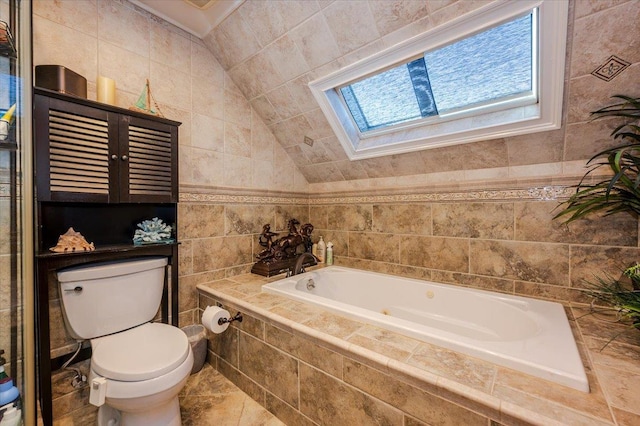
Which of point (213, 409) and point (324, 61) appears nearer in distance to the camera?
point (213, 409)

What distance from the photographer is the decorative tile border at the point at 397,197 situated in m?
1.70

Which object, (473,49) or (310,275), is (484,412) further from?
(473,49)

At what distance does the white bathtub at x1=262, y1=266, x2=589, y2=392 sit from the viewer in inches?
39.5

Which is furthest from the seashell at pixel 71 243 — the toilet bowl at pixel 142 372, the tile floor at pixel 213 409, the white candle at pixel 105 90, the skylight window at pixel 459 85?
the skylight window at pixel 459 85

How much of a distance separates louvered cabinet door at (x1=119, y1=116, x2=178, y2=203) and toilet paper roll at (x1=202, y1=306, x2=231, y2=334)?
0.73m

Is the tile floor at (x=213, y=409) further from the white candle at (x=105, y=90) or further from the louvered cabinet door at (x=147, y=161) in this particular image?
the white candle at (x=105, y=90)

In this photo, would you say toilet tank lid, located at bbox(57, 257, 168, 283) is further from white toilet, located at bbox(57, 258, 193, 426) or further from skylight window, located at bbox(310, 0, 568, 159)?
skylight window, located at bbox(310, 0, 568, 159)

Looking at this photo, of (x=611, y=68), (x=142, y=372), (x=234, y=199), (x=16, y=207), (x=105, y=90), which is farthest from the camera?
(x=234, y=199)

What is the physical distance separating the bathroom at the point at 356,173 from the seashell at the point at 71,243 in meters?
0.34

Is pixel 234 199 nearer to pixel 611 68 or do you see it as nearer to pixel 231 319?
pixel 231 319

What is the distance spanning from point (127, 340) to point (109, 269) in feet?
1.27

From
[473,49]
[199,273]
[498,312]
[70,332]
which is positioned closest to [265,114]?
[199,273]

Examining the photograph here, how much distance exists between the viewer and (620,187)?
1.42 meters

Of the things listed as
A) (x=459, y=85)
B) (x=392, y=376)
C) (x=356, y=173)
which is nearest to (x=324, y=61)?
(x=459, y=85)
